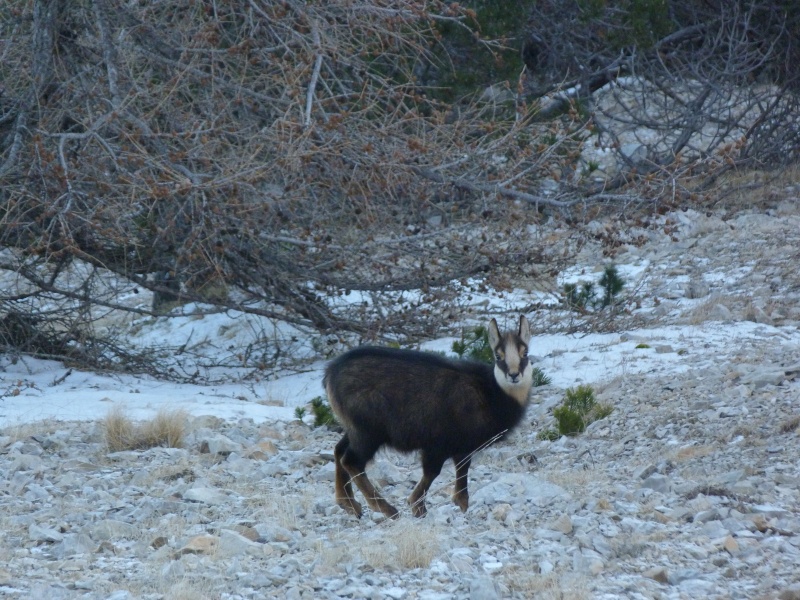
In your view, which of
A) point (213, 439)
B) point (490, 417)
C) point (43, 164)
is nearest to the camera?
point (490, 417)

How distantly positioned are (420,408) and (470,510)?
0.76 metres

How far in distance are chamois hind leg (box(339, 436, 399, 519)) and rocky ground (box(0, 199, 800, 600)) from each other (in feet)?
0.61

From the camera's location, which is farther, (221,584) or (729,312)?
(729,312)

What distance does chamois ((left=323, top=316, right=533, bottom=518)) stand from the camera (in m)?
6.79

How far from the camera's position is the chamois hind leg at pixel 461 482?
262 inches

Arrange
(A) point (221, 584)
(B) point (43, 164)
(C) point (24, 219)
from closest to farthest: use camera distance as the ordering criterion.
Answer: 1. (A) point (221, 584)
2. (B) point (43, 164)
3. (C) point (24, 219)

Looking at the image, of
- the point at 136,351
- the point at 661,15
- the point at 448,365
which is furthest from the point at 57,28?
the point at 661,15

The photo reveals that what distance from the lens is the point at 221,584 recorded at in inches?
195

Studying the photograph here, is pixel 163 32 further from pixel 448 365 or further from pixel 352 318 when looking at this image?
pixel 448 365

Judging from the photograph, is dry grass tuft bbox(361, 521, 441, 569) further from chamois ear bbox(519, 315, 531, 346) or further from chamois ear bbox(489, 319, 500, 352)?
chamois ear bbox(519, 315, 531, 346)

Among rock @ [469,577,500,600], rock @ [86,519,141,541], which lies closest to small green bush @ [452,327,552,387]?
rock @ [86,519,141,541]

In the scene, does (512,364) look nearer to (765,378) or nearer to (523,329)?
(523,329)

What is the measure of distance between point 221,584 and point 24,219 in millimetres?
6746

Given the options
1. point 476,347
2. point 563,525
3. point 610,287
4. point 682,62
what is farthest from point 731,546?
point 682,62
